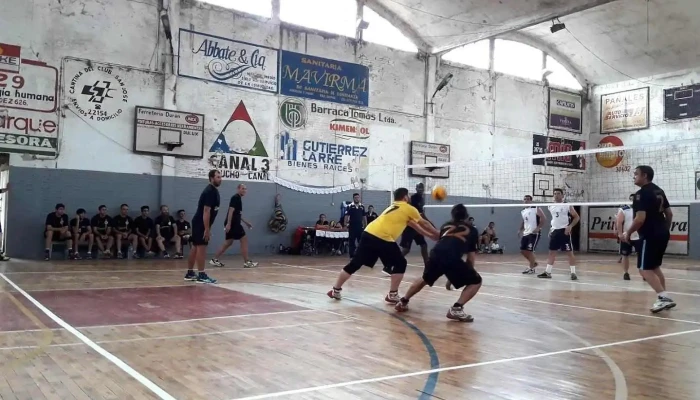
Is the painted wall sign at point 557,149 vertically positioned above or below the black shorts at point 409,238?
above

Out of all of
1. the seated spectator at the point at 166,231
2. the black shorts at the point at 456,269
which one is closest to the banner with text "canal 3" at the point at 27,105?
the seated spectator at the point at 166,231

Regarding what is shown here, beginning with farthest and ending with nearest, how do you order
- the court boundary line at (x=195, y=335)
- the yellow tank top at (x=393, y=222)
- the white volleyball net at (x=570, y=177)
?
1. the white volleyball net at (x=570, y=177)
2. the yellow tank top at (x=393, y=222)
3. the court boundary line at (x=195, y=335)

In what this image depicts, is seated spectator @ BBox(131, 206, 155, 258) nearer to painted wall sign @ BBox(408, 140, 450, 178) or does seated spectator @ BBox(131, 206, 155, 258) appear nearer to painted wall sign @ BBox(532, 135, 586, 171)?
painted wall sign @ BBox(408, 140, 450, 178)

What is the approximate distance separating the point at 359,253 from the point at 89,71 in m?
10.9

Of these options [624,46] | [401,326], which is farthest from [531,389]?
[624,46]

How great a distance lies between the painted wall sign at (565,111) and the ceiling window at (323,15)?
962cm

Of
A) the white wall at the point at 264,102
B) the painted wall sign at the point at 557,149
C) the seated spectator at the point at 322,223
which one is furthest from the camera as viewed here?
the painted wall sign at the point at 557,149

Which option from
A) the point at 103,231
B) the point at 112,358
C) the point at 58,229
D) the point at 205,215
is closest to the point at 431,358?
the point at 112,358

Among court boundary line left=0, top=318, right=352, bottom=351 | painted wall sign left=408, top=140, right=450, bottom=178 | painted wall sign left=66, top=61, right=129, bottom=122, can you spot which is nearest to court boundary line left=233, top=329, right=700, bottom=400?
court boundary line left=0, top=318, right=352, bottom=351

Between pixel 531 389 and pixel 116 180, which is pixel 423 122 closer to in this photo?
pixel 116 180

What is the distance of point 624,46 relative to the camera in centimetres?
2158

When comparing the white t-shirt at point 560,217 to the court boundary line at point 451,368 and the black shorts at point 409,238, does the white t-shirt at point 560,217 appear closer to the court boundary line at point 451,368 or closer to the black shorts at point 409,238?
the black shorts at point 409,238

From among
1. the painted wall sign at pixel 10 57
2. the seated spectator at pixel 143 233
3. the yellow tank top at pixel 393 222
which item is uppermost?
the painted wall sign at pixel 10 57

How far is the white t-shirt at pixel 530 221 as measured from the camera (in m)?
12.5
